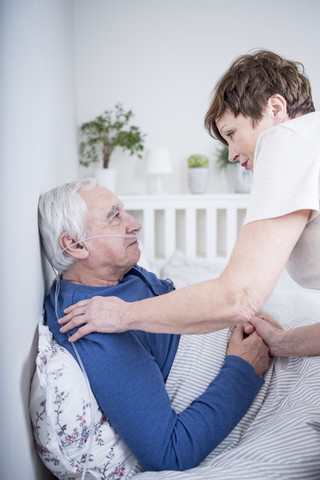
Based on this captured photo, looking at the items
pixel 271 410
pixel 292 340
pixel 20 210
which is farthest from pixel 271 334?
pixel 20 210

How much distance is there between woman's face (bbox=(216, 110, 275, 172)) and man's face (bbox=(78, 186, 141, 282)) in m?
0.41

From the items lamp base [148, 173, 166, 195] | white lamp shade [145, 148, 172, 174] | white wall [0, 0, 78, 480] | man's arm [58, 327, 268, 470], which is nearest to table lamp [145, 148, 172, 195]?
white lamp shade [145, 148, 172, 174]

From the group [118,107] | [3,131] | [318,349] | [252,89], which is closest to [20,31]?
[3,131]

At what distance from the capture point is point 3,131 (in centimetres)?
74

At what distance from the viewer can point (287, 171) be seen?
2.43 ft

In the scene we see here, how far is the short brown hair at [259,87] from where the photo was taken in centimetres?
104

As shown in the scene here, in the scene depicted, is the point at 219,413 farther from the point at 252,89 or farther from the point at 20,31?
the point at 20,31

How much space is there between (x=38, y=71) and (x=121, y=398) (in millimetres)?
987

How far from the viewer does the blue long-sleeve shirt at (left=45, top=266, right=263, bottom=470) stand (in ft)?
3.03

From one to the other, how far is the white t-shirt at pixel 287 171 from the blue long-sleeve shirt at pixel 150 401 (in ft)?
1.58

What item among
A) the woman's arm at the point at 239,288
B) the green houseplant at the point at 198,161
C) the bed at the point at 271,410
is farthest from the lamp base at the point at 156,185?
the woman's arm at the point at 239,288

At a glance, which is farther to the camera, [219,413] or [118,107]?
[118,107]

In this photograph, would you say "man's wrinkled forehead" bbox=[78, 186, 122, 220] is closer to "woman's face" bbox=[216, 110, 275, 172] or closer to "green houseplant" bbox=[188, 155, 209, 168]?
"woman's face" bbox=[216, 110, 275, 172]

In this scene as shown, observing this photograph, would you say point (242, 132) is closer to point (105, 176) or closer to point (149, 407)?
point (149, 407)
